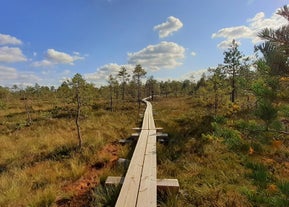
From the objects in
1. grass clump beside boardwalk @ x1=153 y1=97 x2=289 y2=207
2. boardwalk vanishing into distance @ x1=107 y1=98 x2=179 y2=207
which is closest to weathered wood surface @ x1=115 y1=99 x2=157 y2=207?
boardwalk vanishing into distance @ x1=107 y1=98 x2=179 y2=207

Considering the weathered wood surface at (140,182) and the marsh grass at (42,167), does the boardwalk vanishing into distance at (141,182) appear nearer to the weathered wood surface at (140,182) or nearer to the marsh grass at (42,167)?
the weathered wood surface at (140,182)

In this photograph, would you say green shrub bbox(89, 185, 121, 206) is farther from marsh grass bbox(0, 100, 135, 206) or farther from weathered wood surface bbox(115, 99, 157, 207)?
marsh grass bbox(0, 100, 135, 206)

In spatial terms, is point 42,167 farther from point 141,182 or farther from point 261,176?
point 261,176

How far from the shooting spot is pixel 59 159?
23.8 feet

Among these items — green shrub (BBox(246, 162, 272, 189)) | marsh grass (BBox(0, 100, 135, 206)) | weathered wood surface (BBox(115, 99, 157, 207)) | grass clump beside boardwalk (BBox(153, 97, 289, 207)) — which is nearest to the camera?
green shrub (BBox(246, 162, 272, 189))

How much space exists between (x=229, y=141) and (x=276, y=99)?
0.56 metres

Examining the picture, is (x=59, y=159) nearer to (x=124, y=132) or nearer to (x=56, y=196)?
(x=56, y=196)

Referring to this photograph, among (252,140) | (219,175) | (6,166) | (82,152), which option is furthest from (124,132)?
(252,140)

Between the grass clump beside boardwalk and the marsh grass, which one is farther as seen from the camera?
the marsh grass

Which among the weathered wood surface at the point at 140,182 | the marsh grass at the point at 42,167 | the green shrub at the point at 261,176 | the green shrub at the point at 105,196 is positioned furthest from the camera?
the marsh grass at the point at 42,167

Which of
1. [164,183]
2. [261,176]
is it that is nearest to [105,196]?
Answer: [164,183]

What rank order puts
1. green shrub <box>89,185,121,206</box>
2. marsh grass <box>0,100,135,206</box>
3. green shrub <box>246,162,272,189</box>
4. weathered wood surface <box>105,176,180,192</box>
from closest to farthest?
green shrub <box>246,162,272,189</box>
green shrub <box>89,185,121,206</box>
weathered wood surface <box>105,176,180,192</box>
marsh grass <box>0,100,135,206</box>

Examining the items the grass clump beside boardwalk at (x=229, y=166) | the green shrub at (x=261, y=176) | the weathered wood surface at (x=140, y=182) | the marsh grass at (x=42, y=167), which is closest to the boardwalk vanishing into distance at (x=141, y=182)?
the weathered wood surface at (x=140, y=182)

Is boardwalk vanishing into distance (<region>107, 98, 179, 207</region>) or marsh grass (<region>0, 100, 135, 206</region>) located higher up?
boardwalk vanishing into distance (<region>107, 98, 179, 207</region>)
